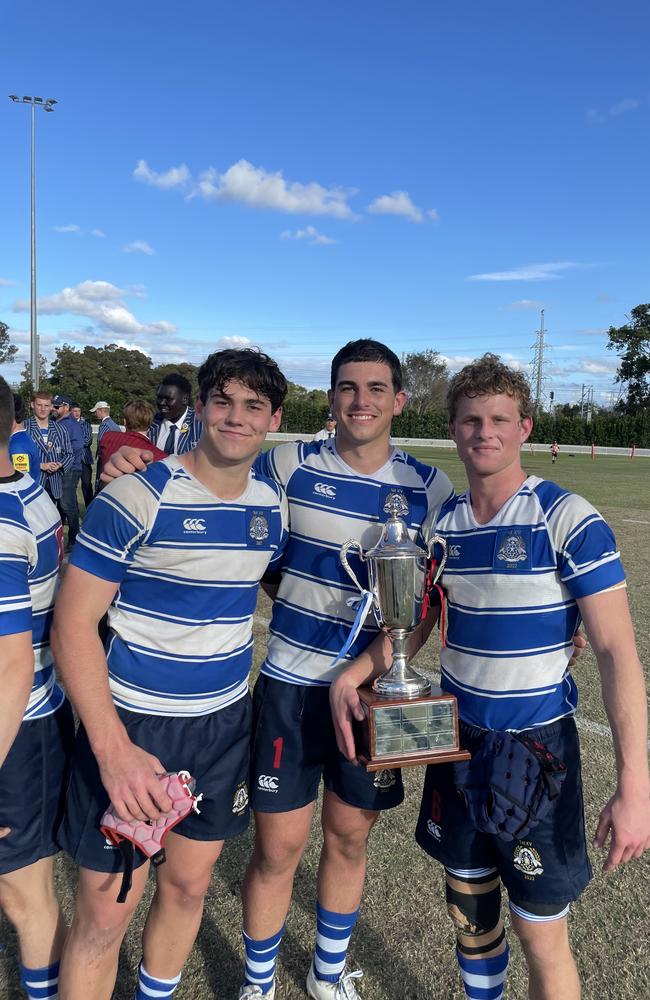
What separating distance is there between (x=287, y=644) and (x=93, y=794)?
0.79 m

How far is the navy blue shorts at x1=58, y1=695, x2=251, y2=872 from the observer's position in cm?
196

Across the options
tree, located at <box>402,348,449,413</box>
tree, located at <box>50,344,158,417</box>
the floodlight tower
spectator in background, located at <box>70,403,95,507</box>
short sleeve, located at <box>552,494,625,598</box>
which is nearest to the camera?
short sleeve, located at <box>552,494,625,598</box>

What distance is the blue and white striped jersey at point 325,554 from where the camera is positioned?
2.44 metres

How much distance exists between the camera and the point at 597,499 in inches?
652

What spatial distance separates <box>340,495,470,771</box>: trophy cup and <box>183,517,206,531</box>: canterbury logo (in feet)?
1.45

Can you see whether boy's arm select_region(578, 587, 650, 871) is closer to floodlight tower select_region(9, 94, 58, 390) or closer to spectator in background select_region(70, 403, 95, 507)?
spectator in background select_region(70, 403, 95, 507)

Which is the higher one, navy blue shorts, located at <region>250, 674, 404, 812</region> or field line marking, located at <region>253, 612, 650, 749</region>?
navy blue shorts, located at <region>250, 674, 404, 812</region>

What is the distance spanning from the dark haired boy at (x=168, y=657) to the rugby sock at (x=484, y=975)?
799 mm

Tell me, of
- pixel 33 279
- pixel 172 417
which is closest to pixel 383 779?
pixel 172 417

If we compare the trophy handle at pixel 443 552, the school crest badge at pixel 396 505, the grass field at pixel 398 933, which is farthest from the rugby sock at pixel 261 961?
the school crest badge at pixel 396 505

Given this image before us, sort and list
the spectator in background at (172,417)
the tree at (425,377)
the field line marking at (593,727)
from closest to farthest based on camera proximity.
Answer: the field line marking at (593,727) < the spectator in background at (172,417) < the tree at (425,377)

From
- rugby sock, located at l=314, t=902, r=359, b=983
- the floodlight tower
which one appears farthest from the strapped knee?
the floodlight tower

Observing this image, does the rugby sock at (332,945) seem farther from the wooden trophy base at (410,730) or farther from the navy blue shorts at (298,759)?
the wooden trophy base at (410,730)

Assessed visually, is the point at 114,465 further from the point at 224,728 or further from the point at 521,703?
the point at 521,703
